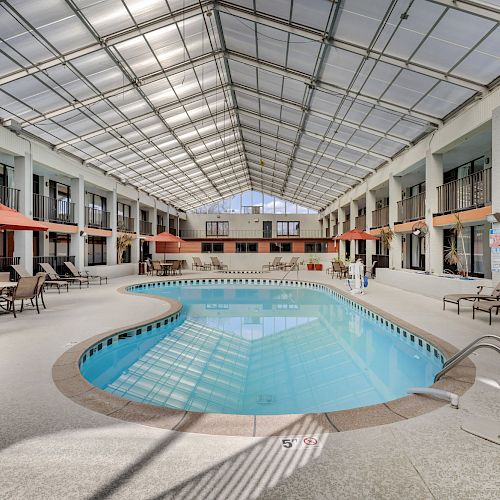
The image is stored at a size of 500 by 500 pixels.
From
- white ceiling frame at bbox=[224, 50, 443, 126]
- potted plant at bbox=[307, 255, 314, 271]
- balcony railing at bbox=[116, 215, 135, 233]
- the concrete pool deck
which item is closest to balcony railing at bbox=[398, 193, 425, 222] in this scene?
white ceiling frame at bbox=[224, 50, 443, 126]

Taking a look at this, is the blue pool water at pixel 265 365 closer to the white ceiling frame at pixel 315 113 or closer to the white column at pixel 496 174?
the white column at pixel 496 174

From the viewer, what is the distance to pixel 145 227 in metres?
22.4

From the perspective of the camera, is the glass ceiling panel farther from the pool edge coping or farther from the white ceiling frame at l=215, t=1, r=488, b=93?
the pool edge coping

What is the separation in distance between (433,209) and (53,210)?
13.5 m

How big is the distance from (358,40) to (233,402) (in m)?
7.48

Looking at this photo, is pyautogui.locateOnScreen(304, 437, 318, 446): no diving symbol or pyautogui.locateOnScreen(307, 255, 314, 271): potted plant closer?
pyautogui.locateOnScreen(304, 437, 318, 446): no diving symbol

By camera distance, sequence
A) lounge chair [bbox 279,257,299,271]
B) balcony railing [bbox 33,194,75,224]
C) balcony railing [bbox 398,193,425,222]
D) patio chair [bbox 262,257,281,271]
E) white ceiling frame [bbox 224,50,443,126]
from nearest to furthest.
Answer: white ceiling frame [bbox 224,50,443,126] → balcony railing [bbox 398,193,425,222] → balcony railing [bbox 33,194,75,224] → lounge chair [bbox 279,257,299,271] → patio chair [bbox 262,257,281,271]

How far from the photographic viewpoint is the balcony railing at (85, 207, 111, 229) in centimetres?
1573

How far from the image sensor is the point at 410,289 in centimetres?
1084

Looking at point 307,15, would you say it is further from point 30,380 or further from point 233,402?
point 30,380

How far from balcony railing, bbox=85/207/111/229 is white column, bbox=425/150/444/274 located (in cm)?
1348

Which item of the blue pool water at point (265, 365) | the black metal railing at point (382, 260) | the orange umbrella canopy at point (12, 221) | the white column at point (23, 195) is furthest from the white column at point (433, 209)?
the white column at point (23, 195)

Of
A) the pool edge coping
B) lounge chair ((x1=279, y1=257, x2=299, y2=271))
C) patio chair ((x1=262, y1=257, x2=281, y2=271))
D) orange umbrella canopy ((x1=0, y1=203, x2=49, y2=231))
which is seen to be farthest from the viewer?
patio chair ((x1=262, y1=257, x2=281, y2=271))

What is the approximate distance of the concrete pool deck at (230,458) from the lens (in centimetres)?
183
